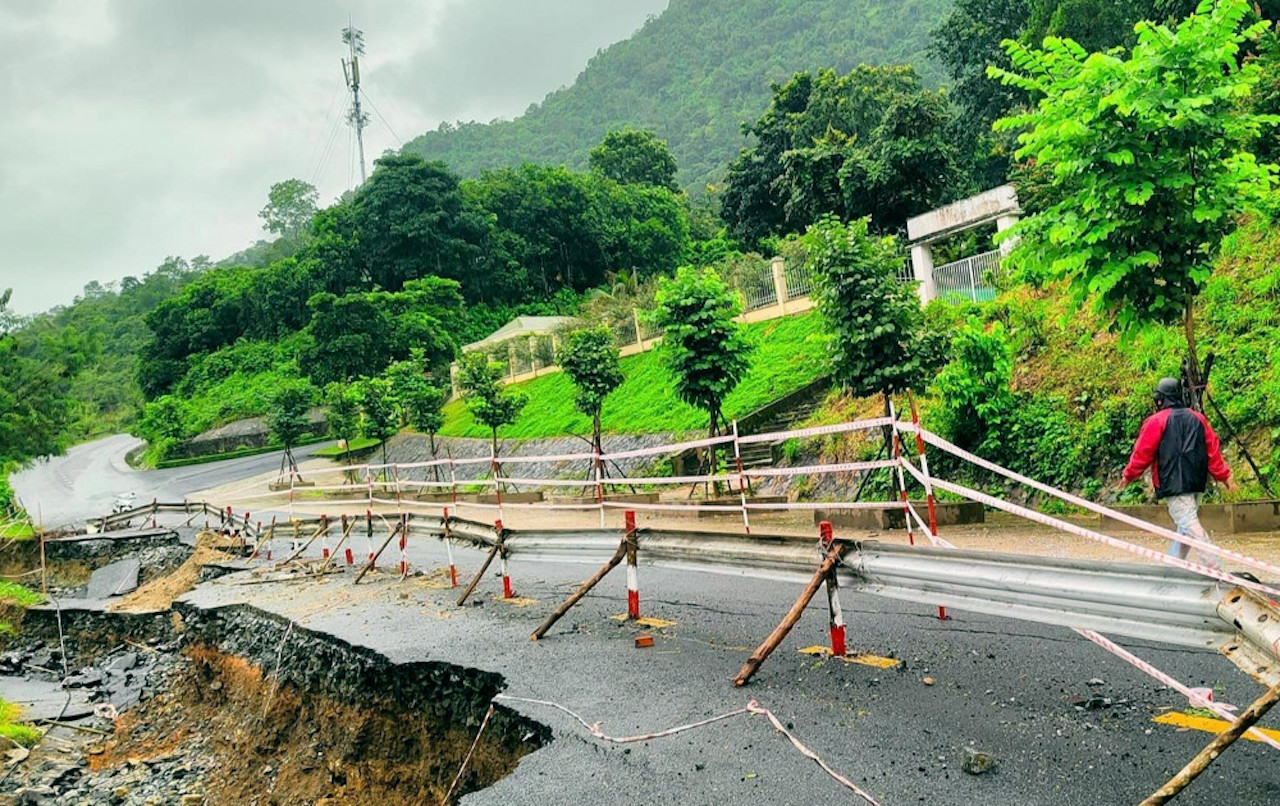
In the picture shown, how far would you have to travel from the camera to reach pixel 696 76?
494 ft

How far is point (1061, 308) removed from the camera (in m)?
15.1

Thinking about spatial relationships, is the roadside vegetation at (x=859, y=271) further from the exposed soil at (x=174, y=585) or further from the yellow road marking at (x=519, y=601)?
the exposed soil at (x=174, y=585)

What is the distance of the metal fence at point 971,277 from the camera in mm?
18469

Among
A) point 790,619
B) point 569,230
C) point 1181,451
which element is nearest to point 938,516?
point 1181,451

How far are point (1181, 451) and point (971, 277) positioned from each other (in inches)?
566

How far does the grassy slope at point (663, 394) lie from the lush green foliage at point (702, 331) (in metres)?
0.70

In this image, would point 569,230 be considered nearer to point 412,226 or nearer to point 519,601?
point 412,226

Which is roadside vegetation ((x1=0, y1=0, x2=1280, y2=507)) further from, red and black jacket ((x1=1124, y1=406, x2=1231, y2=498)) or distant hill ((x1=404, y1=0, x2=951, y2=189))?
distant hill ((x1=404, y1=0, x2=951, y2=189))

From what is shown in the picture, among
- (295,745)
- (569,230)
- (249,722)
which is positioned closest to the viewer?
(295,745)

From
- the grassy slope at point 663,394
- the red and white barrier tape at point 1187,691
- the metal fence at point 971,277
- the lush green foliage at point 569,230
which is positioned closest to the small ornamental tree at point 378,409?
the grassy slope at point 663,394

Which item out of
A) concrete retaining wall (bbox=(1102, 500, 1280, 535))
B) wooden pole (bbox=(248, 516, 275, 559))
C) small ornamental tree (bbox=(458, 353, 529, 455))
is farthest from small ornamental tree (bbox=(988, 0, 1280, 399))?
small ornamental tree (bbox=(458, 353, 529, 455))

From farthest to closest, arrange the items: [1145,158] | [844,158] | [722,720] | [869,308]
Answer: [844,158]
[869,308]
[1145,158]
[722,720]

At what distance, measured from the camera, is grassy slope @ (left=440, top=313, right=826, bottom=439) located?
21.5 meters

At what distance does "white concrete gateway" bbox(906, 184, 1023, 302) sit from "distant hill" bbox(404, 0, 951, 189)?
8556cm
